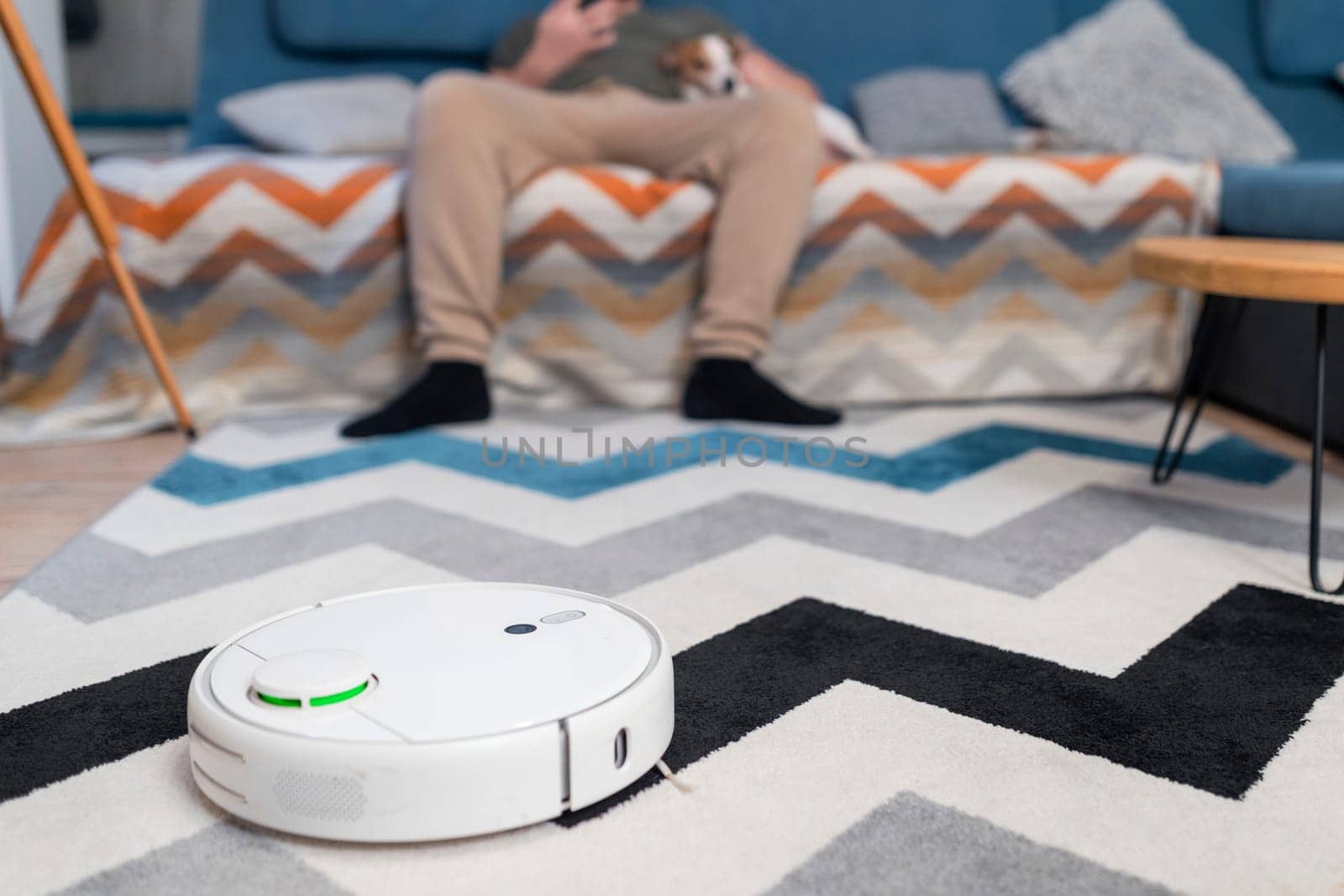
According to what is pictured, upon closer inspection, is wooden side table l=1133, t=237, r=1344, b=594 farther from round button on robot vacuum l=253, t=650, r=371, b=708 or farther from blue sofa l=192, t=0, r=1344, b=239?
blue sofa l=192, t=0, r=1344, b=239

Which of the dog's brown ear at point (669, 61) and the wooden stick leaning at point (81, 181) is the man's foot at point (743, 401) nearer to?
the dog's brown ear at point (669, 61)

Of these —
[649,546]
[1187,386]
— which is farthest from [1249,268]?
[649,546]

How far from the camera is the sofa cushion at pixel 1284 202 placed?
1.53m

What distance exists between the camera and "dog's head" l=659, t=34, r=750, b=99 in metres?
2.01

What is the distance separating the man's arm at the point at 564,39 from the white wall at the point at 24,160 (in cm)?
92

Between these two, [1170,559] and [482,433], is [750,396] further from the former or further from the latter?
[1170,559]

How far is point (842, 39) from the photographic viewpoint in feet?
7.70

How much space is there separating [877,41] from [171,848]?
2175 millimetres

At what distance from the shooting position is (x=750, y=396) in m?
1.68

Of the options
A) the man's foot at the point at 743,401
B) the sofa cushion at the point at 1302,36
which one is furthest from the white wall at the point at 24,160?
the sofa cushion at the point at 1302,36

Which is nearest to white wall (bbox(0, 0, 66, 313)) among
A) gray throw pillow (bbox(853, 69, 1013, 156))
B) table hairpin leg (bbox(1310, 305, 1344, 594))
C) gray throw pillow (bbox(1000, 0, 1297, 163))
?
gray throw pillow (bbox(853, 69, 1013, 156))

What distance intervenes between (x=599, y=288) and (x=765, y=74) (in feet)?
2.08

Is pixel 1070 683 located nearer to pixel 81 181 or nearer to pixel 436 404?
pixel 436 404

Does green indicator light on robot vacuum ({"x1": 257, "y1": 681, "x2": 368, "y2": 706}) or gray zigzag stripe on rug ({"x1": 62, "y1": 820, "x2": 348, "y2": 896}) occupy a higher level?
green indicator light on robot vacuum ({"x1": 257, "y1": 681, "x2": 368, "y2": 706})
